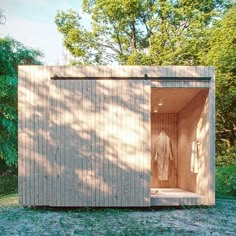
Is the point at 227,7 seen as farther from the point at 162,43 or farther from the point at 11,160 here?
the point at 11,160

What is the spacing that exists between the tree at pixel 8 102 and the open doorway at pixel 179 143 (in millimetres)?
5655

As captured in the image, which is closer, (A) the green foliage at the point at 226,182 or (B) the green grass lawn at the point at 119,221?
→ (B) the green grass lawn at the point at 119,221

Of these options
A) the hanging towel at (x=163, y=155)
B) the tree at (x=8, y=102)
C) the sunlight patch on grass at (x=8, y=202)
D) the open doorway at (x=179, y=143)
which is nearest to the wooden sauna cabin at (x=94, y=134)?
the open doorway at (x=179, y=143)

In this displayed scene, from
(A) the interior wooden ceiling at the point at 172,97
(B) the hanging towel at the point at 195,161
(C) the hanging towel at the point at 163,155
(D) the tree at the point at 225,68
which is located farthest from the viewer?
(D) the tree at the point at 225,68

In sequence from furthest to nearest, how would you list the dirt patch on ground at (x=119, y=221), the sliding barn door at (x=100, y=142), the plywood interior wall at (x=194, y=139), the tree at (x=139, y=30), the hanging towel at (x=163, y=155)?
the tree at (x=139, y=30) < the hanging towel at (x=163, y=155) < the plywood interior wall at (x=194, y=139) < the sliding barn door at (x=100, y=142) < the dirt patch on ground at (x=119, y=221)

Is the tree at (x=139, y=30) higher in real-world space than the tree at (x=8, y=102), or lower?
higher

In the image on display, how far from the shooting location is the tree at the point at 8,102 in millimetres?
13185

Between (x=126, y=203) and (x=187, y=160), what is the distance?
2.48 m

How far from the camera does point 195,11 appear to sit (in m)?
16.5

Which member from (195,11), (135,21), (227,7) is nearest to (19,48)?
(135,21)

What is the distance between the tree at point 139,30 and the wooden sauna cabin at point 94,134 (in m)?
9.37

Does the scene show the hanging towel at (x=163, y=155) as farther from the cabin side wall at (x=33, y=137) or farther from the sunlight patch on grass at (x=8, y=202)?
the sunlight patch on grass at (x=8, y=202)

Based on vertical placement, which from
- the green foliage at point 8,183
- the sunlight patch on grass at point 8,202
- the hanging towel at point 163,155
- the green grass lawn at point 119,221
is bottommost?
the green foliage at point 8,183

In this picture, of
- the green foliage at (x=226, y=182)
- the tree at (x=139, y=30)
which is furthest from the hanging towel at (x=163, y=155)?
the tree at (x=139, y=30)
